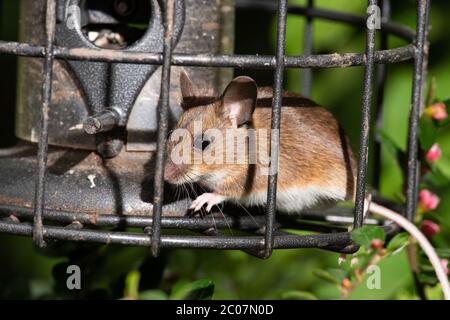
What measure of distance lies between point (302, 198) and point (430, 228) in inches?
21.7

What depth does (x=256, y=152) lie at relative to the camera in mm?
3514

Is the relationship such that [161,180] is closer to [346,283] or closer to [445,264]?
[346,283]

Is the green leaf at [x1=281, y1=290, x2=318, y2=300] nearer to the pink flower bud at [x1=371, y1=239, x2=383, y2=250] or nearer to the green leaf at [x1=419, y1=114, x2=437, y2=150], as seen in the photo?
the pink flower bud at [x1=371, y1=239, x2=383, y2=250]

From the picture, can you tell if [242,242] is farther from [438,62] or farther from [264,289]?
[438,62]

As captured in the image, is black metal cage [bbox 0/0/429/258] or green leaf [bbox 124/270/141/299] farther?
green leaf [bbox 124/270/141/299]

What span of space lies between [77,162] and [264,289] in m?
1.40

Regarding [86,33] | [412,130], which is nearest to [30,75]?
[86,33]

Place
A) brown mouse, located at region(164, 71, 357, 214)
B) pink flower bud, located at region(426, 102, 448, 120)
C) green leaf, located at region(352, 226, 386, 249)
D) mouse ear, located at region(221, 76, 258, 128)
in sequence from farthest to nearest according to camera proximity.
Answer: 1. pink flower bud, located at region(426, 102, 448, 120)
2. brown mouse, located at region(164, 71, 357, 214)
3. mouse ear, located at region(221, 76, 258, 128)
4. green leaf, located at region(352, 226, 386, 249)

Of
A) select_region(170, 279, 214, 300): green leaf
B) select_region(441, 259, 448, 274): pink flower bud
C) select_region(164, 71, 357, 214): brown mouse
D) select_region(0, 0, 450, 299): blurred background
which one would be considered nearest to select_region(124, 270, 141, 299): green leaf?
select_region(0, 0, 450, 299): blurred background

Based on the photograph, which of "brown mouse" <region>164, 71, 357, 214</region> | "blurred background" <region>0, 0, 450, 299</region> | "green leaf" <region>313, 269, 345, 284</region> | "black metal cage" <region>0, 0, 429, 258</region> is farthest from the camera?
"blurred background" <region>0, 0, 450, 299</region>

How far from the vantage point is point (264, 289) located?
449cm

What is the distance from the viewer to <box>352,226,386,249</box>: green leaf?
3035 mm

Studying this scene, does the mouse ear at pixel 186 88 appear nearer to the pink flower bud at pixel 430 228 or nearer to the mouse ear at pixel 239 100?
the mouse ear at pixel 239 100

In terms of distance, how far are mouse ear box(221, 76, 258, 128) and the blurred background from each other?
2.19 feet
